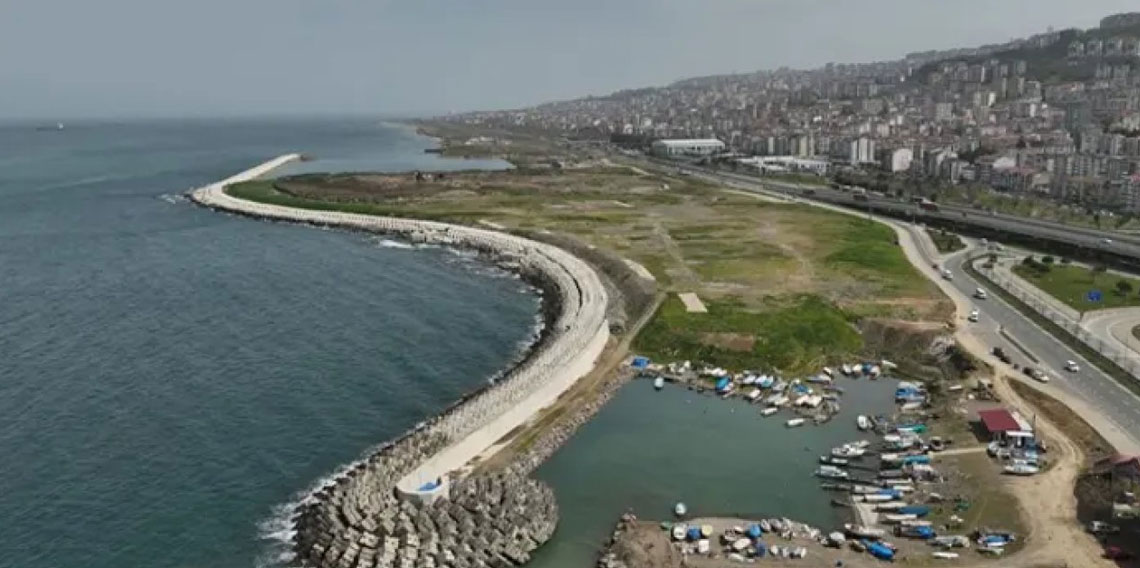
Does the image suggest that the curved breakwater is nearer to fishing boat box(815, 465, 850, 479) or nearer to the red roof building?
fishing boat box(815, 465, 850, 479)

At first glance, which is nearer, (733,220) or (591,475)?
(591,475)

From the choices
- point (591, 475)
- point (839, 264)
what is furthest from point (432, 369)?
point (839, 264)

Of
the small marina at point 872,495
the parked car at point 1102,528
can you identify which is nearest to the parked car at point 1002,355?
the small marina at point 872,495

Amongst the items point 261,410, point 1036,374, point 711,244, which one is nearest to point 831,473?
point 1036,374

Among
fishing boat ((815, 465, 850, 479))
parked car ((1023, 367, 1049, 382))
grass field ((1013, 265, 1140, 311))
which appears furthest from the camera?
grass field ((1013, 265, 1140, 311))

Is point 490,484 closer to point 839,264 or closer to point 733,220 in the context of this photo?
point 839,264

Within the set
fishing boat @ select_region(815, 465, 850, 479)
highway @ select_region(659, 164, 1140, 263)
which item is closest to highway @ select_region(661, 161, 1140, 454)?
highway @ select_region(659, 164, 1140, 263)
